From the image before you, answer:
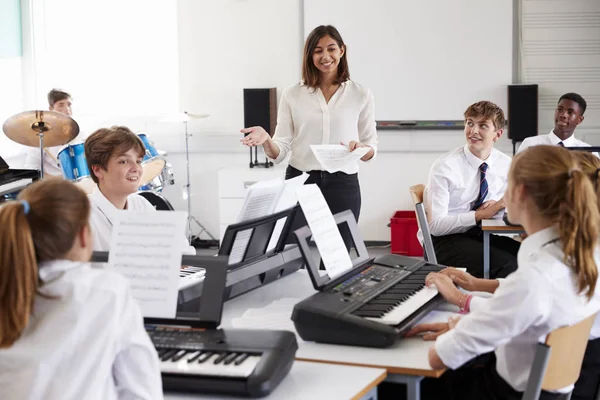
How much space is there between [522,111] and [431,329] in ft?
14.3

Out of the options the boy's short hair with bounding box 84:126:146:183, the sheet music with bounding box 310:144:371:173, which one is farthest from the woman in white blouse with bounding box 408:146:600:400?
the sheet music with bounding box 310:144:371:173

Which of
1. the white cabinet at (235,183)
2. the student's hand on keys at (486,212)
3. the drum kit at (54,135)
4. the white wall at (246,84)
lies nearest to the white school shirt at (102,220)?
the student's hand on keys at (486,212)

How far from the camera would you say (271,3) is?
22.1ft

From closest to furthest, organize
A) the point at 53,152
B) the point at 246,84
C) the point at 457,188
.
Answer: the point at 457,188 → the point at 53,152 → the point at 246,84

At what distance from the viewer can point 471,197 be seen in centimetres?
424

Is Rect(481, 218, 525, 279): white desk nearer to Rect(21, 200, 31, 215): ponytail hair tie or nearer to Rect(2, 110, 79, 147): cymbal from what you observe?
Rect(21, 200, 31, 215): ponytail hair tie

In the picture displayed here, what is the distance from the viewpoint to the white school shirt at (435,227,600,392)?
6.37 feet

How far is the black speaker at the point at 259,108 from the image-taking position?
6.57m

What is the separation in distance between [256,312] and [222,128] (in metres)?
4.53

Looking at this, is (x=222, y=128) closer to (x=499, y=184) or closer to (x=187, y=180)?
(x=187, y=180)

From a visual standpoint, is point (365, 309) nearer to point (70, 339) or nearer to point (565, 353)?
point (565, 353)

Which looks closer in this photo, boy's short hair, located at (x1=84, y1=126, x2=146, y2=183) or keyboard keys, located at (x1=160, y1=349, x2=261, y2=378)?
keyboard keys, located at (x1=160, y1=349, x2=261, y2=378)

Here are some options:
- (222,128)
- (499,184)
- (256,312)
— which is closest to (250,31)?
(222,128)

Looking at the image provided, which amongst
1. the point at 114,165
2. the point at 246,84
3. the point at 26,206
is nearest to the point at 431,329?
the point at 26,206
